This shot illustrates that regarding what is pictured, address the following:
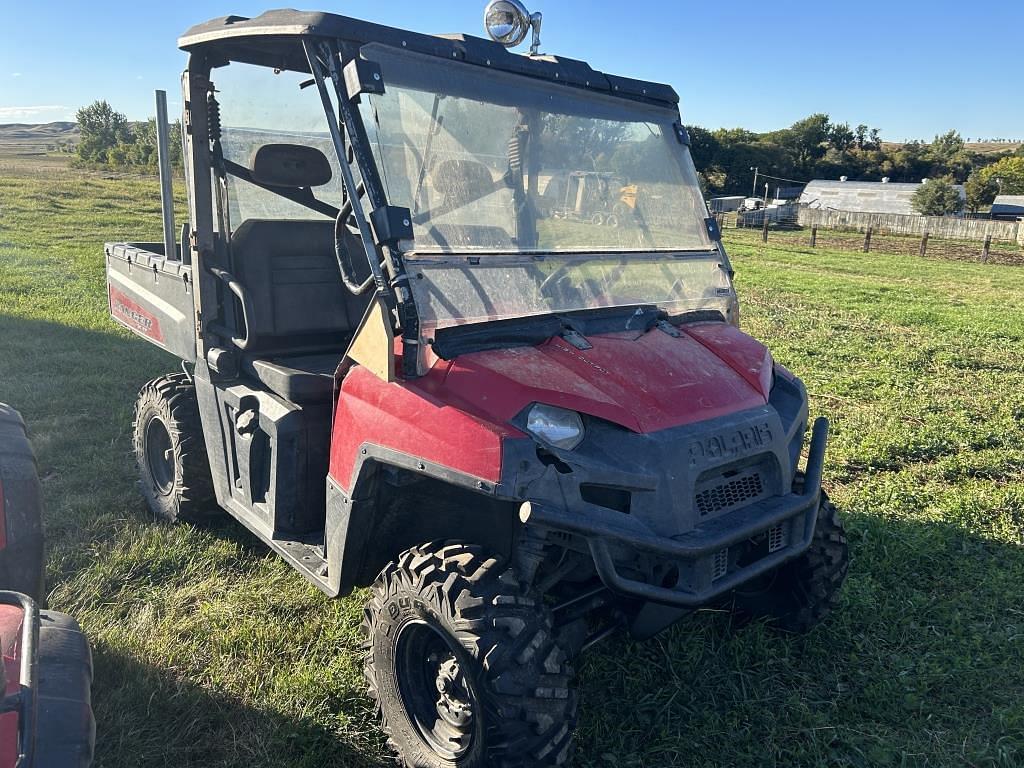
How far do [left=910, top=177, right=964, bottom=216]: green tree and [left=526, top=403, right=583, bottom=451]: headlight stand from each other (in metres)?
54.6

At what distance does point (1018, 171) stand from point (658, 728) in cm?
8126

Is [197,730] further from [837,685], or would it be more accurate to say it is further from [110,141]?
[110,141]

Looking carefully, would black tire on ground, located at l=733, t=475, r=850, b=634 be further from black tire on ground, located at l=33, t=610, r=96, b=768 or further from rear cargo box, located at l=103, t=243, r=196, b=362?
rear cargo box, located at l=103, t=243, r=196, b=362

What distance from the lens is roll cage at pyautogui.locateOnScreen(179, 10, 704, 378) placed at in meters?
2.43

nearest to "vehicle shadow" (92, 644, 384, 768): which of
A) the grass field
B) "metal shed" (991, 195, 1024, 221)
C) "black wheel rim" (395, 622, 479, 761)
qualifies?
the grass field

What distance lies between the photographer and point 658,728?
9.14ft

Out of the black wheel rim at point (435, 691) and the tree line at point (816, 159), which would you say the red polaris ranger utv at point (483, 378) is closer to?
the black wheel rim at point (435, 691)

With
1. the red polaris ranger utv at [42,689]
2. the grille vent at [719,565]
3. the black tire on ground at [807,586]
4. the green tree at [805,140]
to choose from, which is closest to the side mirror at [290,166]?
the red polaris ranger utv at [42,689]

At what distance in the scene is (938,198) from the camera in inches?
1933

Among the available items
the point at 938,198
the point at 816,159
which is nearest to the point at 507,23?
the point at 938,198

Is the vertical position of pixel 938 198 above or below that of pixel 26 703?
above

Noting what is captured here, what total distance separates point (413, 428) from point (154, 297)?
2304 millimetres

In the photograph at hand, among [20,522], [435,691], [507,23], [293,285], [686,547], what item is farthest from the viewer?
[293,285]

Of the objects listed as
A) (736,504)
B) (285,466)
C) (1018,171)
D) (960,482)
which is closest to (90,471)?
(285,466)
